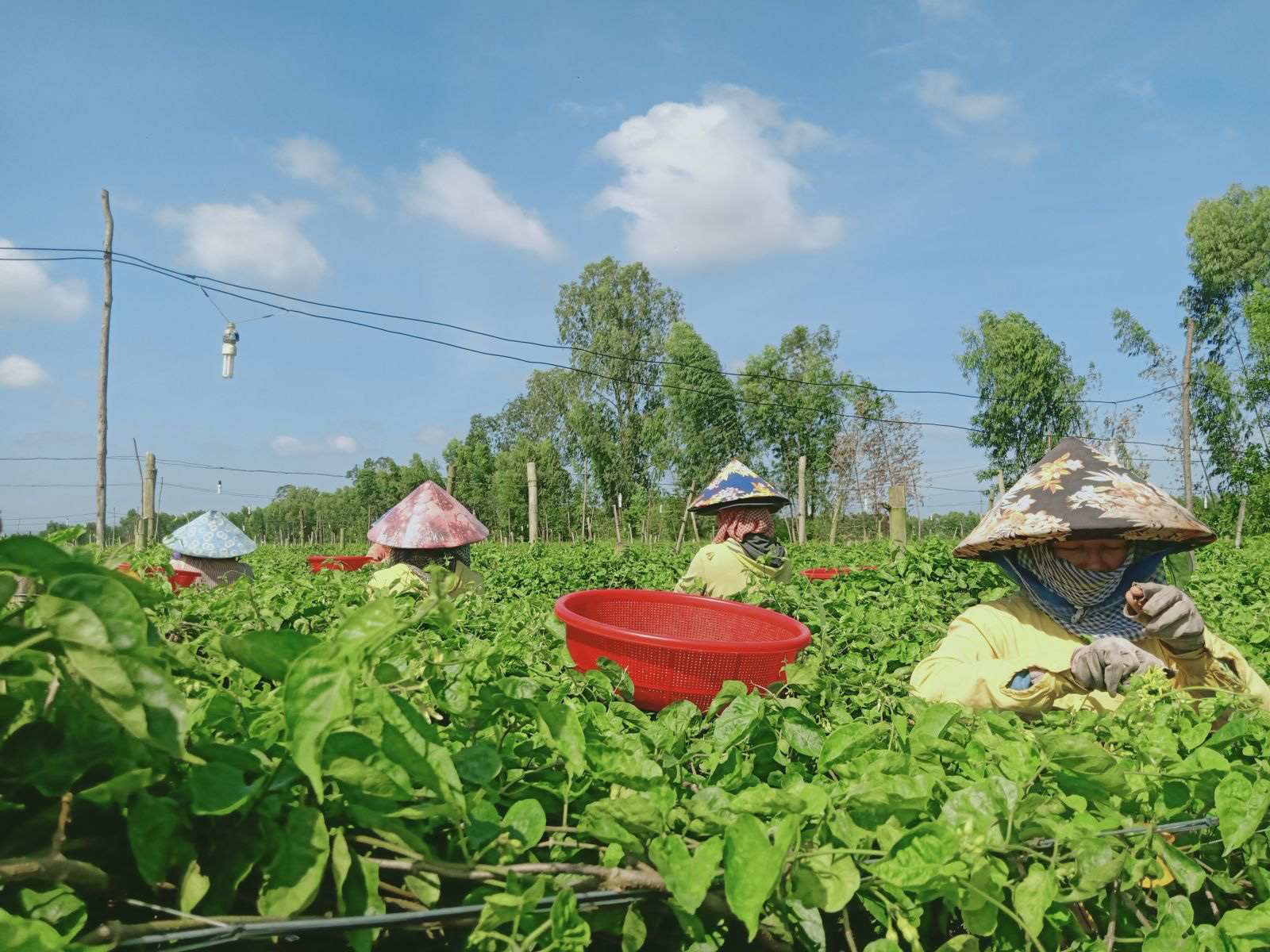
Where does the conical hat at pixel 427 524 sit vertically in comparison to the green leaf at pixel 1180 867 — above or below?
above

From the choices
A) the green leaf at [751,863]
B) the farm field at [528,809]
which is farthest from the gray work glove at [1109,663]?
the green leaf at [751,863]

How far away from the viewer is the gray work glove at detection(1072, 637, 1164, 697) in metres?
2.12

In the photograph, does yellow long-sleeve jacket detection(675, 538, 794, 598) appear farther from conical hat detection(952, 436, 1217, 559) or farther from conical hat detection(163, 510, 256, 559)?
conical hat detection(163, 510, 256, 559)

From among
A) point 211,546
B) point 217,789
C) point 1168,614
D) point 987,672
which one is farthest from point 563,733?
point 211,546

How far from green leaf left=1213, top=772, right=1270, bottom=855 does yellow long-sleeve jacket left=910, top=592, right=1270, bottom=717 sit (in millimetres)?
1078

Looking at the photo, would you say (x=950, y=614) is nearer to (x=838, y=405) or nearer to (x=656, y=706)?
(x=656, y=706)

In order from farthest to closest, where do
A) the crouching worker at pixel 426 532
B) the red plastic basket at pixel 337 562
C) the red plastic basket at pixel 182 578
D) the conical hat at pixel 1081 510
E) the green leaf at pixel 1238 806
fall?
the crouching worker at pixel 426 532, the red plastic basket at pixel 337 562, the red plastic basket at pixel 182 578, the conical hat at pixel 1081 510, the green leaf at pixel 1238 806

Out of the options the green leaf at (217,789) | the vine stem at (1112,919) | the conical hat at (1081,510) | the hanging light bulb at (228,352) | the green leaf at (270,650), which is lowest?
the vine stem at (1112,919)

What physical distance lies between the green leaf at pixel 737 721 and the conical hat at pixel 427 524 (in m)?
3.35

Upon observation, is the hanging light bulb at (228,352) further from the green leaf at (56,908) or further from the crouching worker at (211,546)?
the green leaf at (56,908)

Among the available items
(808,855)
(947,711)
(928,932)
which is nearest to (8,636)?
(808,855)

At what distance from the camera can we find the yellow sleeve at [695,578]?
15.8 feet

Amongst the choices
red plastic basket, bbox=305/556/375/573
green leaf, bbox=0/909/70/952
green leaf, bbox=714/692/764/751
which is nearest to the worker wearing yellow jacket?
green leaf, bbox=714/692/764/751

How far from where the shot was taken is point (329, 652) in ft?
2.05
